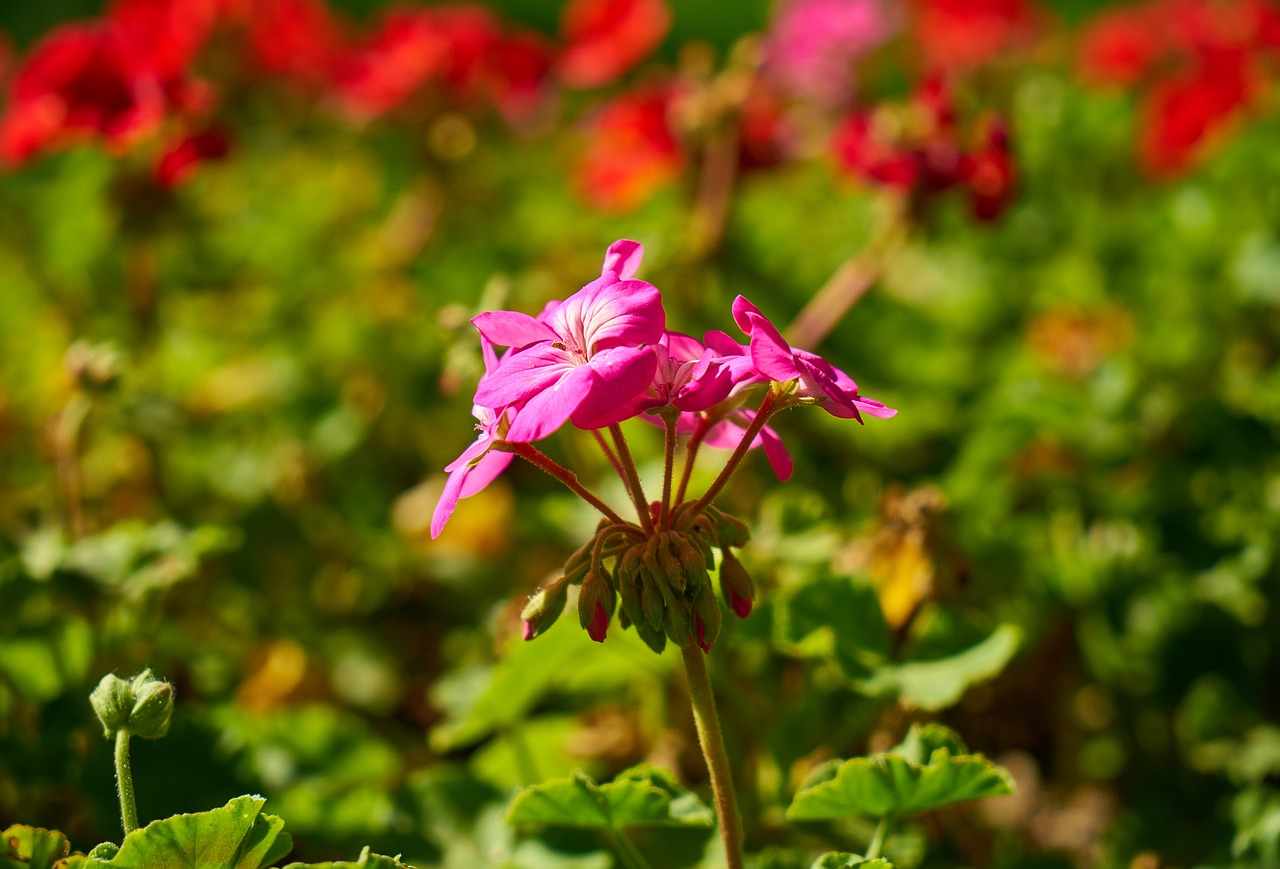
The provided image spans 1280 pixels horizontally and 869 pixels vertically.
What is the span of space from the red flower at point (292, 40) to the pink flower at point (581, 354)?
2.43 meters

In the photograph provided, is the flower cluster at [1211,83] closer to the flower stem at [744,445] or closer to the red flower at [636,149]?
the red flower at [636,149]

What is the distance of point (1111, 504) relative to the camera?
192 centimetres

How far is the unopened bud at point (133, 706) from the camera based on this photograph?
101cm

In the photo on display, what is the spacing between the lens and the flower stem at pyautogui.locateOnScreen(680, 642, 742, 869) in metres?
0.99

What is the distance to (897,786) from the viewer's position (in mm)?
1062

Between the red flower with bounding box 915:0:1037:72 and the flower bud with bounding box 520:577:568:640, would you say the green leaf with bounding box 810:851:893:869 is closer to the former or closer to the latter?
the flower bud with bounding box 520:577:568:640

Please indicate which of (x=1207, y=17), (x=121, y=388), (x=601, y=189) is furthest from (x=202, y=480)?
(x=1207, y=17)

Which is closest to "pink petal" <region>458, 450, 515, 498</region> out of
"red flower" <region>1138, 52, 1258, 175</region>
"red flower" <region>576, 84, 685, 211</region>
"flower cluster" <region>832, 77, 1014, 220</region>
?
"flower cluster" <region>832, 77, 1014, 220</region>

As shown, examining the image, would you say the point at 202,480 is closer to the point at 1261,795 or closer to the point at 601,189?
the point at 601,189

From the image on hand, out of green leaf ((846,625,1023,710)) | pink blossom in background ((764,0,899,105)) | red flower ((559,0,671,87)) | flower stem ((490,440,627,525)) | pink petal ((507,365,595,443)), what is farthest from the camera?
pink blossom in background ((764,0,899,105))

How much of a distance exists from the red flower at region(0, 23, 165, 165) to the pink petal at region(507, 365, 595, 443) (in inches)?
50.9

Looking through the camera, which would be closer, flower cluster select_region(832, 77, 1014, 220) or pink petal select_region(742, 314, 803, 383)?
pink petal select_region(742, 314, 803, 383)

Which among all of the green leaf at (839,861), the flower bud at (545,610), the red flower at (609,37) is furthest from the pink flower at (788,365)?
the red flower at (609,37)

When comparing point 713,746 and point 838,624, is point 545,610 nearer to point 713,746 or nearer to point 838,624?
point 713,746
